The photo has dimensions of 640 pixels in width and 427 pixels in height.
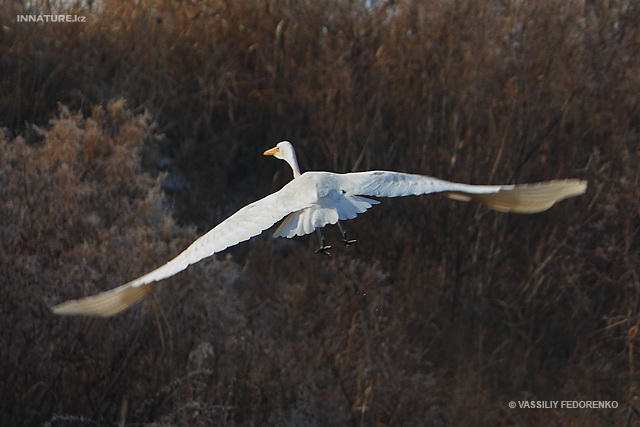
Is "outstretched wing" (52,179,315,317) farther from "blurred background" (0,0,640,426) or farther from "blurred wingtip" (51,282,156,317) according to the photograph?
"blurred background" (0,0,640,426)

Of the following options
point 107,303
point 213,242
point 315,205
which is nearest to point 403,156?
point 315,205

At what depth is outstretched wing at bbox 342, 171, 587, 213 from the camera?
579 cm

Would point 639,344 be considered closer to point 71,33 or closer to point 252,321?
point 252,321

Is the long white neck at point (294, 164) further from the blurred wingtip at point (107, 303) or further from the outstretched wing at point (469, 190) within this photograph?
the blurred wingtip at point (107, 303)

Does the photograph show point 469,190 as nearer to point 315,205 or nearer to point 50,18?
point 315,205

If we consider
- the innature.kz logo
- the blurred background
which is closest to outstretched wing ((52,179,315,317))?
the blurred background

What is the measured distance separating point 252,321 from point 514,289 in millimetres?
4064

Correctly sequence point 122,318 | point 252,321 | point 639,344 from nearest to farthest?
point 122,318 < point 252,321 < point 639,344

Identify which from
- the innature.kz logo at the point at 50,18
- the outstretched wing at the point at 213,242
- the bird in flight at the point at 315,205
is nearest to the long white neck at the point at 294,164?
the bird in flight at the point at 315,205

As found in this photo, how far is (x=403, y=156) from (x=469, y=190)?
10.1 m

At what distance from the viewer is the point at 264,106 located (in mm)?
16531

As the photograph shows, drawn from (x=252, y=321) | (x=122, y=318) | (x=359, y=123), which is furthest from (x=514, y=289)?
(x=122, y=318)

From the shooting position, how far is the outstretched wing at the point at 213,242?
5508 millimetres

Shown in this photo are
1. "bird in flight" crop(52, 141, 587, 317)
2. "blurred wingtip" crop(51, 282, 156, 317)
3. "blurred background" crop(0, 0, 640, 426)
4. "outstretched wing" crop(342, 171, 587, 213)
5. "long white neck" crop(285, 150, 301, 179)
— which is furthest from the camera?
"blurred background" crop(0, 0, 640, 426)
